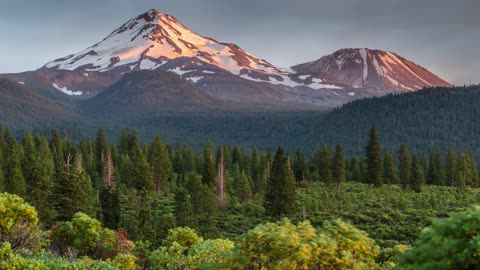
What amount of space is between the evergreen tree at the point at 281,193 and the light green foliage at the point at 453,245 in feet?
187

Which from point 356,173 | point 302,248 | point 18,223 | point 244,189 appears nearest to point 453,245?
point 302,248

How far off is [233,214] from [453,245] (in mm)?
67823

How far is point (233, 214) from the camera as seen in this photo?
255 ft

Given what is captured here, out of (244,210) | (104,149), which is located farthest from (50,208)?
(104,149)

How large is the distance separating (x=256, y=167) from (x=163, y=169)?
A: 24.4 metres

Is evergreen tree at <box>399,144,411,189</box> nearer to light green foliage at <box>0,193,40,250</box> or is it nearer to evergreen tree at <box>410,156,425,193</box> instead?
evergreen tree at <box>410,156,425,193</box>

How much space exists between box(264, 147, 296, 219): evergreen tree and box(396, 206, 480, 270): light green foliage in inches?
2247

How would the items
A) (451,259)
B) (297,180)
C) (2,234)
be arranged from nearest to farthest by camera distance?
(451,259) → (2,234) → (297,180)

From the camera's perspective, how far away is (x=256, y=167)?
10775 centimetres

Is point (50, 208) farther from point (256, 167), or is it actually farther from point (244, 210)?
point (256, 167)

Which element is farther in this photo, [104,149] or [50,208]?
[104,149]

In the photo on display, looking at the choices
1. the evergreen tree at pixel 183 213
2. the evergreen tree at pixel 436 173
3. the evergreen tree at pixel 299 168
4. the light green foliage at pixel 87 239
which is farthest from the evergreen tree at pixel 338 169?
the light green foliage at pixel 87 239

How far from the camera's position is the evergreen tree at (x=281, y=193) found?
226ft

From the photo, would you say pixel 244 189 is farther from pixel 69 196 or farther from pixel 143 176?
pixel 69 196
